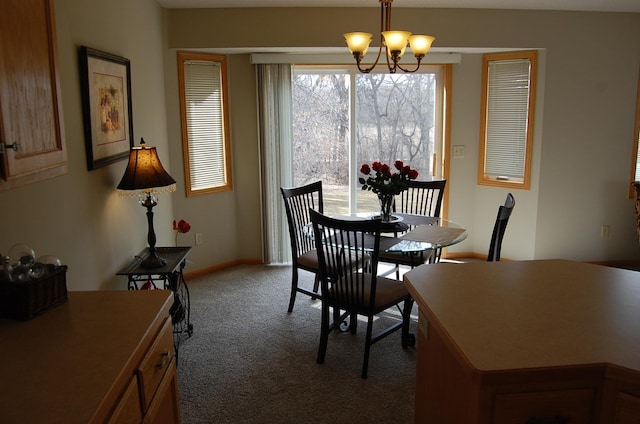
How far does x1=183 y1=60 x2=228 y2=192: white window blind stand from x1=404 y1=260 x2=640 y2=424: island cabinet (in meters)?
3.20

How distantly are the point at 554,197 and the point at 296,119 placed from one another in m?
2.63

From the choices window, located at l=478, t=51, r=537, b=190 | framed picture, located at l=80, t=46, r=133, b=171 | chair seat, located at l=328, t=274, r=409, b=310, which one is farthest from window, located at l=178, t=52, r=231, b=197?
window, located at l=478, t=51, r=537, b=190

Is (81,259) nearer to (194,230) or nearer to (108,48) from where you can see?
(108,48)

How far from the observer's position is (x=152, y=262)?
2977 millimetres

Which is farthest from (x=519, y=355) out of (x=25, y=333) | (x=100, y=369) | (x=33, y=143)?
(x=33, y=143)

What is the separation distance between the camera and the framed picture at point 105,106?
255 centimetres

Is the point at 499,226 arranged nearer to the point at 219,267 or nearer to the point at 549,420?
the point at 549,420

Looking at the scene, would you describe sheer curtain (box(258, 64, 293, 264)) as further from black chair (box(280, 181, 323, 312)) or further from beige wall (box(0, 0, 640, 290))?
black chair (box(280, 181, 323, 312))

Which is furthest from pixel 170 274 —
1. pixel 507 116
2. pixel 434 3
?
pixel 507 116

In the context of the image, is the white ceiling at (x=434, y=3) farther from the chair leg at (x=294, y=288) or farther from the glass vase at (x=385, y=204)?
the chair leg at (x=294, y=288)

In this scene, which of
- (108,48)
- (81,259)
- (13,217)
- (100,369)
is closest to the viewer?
(100,369)

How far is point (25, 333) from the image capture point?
1.45 m

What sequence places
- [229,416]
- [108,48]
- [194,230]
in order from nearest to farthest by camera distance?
[229,416], [108,48], [194,230]

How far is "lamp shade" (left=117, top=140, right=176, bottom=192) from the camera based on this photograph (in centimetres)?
278
